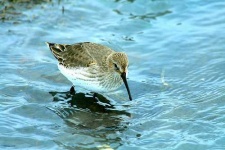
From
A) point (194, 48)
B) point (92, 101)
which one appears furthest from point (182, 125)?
point (194, 48)

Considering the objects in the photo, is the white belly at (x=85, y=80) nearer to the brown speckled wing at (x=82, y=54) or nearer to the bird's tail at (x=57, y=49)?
the brown speckled wing at (x=82, y=54)

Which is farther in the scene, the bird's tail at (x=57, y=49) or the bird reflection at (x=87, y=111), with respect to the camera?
the bird's tail at (x=57, y=49)

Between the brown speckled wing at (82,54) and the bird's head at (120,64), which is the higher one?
the brown speckled wing at (82,54)

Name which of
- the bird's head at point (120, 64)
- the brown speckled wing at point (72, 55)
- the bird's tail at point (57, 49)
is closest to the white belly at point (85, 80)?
the brown speckled wing at point (72, 55)

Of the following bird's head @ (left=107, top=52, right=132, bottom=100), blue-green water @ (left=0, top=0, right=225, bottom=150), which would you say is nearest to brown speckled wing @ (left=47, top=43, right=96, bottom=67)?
bird's head @ (left=107, top=52, right=132, bottom=100)

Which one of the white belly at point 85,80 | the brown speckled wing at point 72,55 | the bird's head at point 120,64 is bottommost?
the white belly at point 85,80

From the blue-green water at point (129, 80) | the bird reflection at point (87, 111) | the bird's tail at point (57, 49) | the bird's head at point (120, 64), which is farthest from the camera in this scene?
the bird's tail at point (57, 49)

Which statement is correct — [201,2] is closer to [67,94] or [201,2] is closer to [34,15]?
[34,15]
